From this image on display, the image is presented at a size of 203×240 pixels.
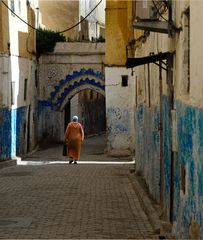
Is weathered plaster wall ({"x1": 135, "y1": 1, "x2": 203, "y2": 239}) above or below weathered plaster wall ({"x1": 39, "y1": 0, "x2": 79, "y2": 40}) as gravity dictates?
below

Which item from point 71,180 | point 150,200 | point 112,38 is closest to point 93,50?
point 112,38

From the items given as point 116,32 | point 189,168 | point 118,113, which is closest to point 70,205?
point 189,168

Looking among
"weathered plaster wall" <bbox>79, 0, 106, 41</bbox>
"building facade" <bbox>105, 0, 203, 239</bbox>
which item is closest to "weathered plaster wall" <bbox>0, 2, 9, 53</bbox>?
"building facade" <bbox>105, 0, 203, 239</bbox>

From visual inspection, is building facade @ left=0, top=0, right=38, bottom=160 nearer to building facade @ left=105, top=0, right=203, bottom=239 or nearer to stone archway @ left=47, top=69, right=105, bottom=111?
stone archway @ left=47, top=69, right=105, bottom=111

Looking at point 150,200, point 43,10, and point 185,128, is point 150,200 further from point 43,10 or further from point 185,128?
point 43,10

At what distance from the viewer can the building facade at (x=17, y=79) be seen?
2173 centimetres

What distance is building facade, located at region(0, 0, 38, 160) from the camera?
71.3ft

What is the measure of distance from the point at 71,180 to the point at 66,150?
5.56 m

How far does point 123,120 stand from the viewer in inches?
1008

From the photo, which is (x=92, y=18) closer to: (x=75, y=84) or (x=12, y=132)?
(x=75, y=84)

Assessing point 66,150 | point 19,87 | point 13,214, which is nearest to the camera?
point 13,214

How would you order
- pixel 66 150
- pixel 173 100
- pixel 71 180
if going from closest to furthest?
1. pixel 173 100
2. pixel 71 180
3. pixel 66 150

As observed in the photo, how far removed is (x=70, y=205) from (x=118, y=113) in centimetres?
1409

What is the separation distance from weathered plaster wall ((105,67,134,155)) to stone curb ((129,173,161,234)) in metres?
10.5
